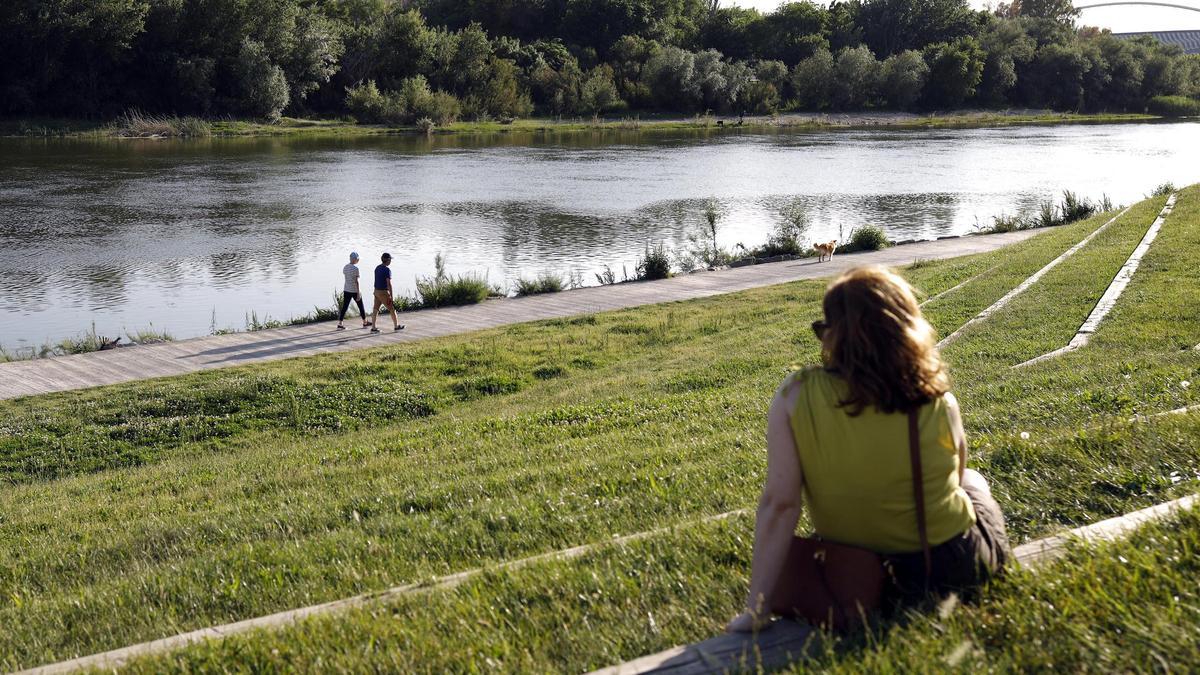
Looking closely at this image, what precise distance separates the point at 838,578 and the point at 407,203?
131ft

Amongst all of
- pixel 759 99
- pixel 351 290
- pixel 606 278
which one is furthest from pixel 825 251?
pixel 759 99

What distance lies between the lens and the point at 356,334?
62.1ft

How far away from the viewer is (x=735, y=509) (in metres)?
5.92

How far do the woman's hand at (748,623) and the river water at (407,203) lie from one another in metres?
19.2

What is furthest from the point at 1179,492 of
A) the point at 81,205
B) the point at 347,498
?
the point at 81,205

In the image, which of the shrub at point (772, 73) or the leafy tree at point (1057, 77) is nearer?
the shrub at point (772, 73)

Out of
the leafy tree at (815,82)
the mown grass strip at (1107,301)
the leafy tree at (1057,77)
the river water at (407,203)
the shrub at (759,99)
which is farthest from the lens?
the leafy tree at (1057,77)

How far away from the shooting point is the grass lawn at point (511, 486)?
4246mm

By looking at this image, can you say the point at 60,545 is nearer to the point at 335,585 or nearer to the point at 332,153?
the point at 335,585

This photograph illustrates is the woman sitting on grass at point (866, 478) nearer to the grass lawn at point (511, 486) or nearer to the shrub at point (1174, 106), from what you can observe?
the grass lawn at point (511, 486)

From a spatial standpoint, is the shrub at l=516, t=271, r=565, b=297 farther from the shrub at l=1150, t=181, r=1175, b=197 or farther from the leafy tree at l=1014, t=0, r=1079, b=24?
the leafy tree at l=1014, t=0, r=1079, b=24

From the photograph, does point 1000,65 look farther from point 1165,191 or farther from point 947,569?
point 947,569

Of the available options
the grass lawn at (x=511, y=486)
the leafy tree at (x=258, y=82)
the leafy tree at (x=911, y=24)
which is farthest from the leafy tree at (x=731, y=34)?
the grass lawn at (x=511, y=486)

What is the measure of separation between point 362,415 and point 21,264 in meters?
19.2
